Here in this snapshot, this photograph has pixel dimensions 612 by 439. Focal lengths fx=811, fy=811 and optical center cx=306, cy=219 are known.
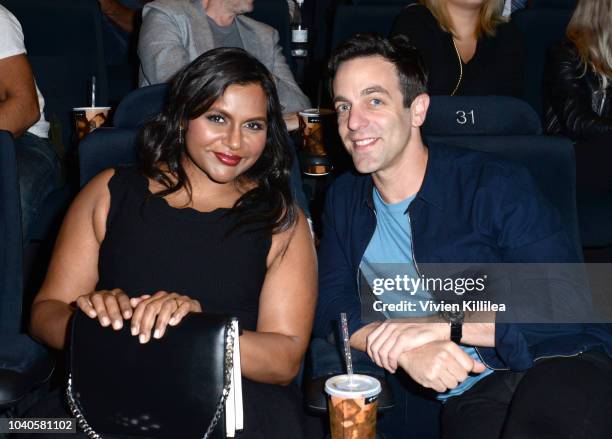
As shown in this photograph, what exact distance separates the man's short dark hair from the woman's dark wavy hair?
0.62ft

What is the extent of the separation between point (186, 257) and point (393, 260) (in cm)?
48

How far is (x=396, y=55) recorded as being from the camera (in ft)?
6.08

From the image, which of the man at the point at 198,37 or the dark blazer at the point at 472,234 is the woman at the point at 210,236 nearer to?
the dark blazer at the point at 472,234

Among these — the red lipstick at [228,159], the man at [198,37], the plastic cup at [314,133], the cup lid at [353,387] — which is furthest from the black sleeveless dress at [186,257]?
the man at [198,37]

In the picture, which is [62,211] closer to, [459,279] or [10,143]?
[10,143]

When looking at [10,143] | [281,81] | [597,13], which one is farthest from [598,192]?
[10,143]

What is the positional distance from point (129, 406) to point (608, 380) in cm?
91

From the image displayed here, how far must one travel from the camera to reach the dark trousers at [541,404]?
146 centimetres

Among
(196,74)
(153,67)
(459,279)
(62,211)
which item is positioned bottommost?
(62,211)

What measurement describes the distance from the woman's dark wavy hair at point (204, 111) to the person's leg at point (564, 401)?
64cm

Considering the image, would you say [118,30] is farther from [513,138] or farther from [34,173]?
[513,138]

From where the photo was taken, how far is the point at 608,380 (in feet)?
5.19

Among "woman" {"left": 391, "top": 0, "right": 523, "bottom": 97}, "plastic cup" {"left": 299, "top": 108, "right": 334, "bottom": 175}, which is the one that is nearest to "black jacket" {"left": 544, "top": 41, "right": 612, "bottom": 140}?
"woman" {"left": 391, "top": 0, "right": 523, "bottom": 97}

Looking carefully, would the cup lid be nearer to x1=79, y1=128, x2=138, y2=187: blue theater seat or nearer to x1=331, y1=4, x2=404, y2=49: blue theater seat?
x1=79, y1=128, x2=138, y2=187: blue theater seat
